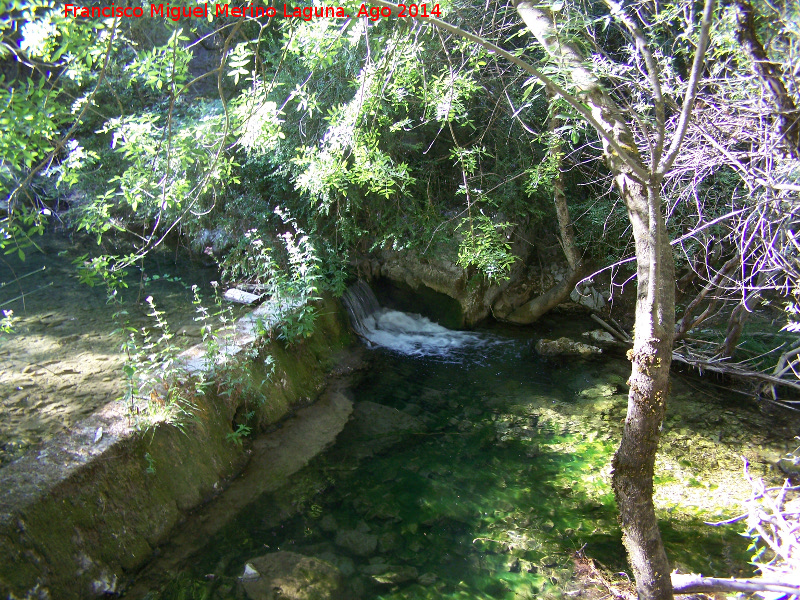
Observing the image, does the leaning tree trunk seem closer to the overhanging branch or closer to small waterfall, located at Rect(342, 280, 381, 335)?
the overhanging branch

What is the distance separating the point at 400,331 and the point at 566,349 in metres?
2.40

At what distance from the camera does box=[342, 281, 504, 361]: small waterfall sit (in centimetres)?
736

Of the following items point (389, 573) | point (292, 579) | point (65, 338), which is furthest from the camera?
point (65, 338)

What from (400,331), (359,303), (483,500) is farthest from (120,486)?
(400,331)

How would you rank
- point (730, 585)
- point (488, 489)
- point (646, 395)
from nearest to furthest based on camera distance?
point (730, 585) → point (646, 395) → point (488, 489)

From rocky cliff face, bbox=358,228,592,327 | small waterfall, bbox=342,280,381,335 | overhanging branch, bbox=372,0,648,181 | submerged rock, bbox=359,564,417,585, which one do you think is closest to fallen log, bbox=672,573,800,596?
submerged rock, bbox=359,564,417,585

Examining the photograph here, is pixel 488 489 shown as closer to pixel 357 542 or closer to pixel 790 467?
pixel 357 542

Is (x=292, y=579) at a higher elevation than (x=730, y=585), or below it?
below

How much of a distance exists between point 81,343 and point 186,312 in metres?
1.29

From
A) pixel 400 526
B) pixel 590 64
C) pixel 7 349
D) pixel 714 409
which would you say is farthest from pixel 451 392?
pixel 7 349

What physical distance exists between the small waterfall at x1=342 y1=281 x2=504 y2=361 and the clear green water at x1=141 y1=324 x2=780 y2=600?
3.67ft

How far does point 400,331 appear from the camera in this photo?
7.94 meters

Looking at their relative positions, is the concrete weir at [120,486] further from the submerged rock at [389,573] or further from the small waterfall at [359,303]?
the small waterfall at [359,303]

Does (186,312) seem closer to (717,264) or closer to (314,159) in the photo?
(314,159)
